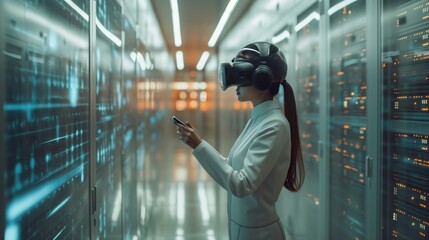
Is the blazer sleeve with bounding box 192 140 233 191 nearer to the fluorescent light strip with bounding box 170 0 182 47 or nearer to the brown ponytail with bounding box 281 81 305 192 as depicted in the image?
the brown ponytail with bounding box 281 81 305 192

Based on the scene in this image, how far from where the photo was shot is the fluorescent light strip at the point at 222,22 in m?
5.71

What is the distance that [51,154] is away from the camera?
112 centimetres

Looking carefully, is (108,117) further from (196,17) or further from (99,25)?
(196,17)

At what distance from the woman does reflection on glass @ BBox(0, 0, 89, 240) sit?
42cm

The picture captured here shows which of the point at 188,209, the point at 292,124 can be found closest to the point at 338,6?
the point at 292,124

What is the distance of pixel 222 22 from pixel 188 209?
383cm

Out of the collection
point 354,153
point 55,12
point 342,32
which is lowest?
point 354,153

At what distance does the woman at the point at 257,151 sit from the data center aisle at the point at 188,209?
2.66 meters

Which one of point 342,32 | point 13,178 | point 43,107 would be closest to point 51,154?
point 43,107

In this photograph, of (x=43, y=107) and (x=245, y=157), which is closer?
(x=43, y=107)

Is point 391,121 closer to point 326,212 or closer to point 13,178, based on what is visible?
point 326,212

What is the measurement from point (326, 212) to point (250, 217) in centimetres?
162

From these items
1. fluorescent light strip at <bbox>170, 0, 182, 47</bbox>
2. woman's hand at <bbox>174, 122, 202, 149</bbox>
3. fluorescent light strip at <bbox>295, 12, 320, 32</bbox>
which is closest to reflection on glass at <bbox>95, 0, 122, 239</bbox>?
woman's hand at <bbox>174, 122, 202, 149</bbox>

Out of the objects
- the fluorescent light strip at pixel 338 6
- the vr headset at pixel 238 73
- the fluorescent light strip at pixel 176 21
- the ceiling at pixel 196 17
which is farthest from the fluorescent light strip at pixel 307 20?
the fluorescent light strip at pixel 176 21
